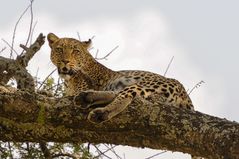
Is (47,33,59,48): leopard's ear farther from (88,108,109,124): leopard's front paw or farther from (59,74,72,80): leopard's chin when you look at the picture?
(88,108,109,124): leopard's front paw

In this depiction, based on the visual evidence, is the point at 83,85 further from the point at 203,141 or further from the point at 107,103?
the point at 203,141

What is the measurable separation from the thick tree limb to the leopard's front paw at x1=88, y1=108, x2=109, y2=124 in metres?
0.07

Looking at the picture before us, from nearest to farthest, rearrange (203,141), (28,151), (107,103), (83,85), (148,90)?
(203,141), (107,103), (148,90), (28,151), (83,85)

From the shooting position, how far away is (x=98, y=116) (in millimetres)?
5664

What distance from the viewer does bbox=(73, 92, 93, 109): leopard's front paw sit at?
227 inches

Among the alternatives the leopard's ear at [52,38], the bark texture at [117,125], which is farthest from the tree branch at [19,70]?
the leopard's ear at [52,38]

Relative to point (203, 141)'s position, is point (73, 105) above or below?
above

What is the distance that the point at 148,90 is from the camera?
23.4 feet

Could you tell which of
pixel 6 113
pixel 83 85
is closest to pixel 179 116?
pixel 6 113

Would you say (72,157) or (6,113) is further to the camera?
(72,157)

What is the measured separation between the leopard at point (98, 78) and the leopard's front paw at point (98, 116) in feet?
2.55

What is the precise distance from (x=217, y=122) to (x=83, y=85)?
3691 millimetres

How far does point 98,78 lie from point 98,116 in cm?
331

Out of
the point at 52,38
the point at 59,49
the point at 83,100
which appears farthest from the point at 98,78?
the point at 83,100
